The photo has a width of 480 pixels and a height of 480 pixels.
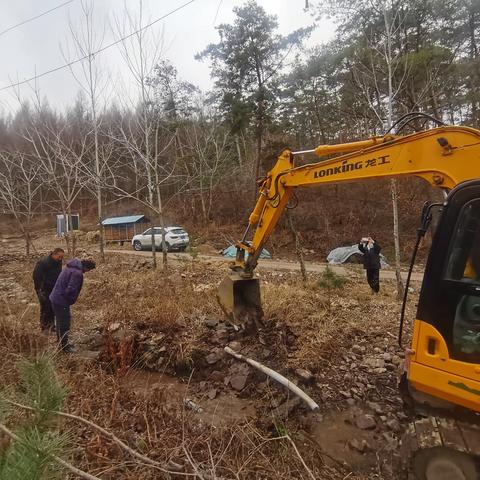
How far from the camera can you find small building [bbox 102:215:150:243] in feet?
106

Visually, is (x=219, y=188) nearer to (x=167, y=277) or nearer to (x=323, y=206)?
(x=323, y=206)

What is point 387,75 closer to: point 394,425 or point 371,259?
point 371,259

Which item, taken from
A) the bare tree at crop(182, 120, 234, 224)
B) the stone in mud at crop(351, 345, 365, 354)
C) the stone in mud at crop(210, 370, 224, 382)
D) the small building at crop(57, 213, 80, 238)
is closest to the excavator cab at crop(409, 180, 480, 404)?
the stone in mud at crop(351, 345, 365, 354)

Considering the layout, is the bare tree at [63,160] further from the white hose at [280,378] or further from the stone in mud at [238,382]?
the stone in mud at [238,382]

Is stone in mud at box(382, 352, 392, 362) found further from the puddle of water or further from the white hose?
the puddle of water

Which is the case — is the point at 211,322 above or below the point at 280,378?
above

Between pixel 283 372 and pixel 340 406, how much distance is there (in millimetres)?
953

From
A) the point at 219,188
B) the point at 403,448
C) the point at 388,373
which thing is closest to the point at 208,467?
the point at 403,448

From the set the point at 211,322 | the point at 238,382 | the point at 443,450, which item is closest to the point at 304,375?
the point at 238,382

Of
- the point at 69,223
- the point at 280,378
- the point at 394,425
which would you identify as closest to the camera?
the point at 394,425

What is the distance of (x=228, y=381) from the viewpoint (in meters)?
5.57

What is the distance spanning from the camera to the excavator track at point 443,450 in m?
3.04

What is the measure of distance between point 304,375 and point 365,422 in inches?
42.8

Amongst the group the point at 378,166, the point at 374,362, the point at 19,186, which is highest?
the point at 19,186
